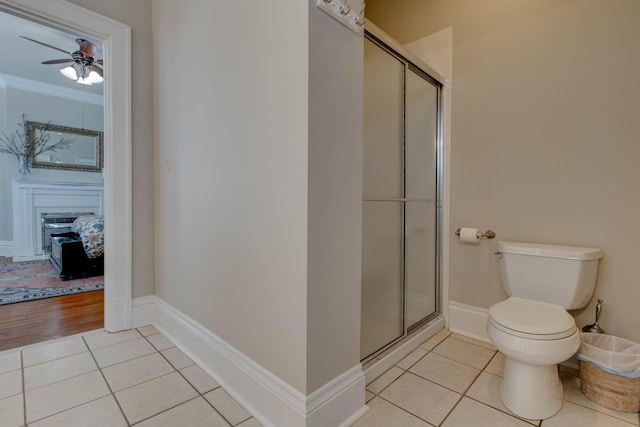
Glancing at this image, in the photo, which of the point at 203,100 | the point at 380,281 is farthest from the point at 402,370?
the point at 203,100

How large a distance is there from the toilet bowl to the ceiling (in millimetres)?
3472

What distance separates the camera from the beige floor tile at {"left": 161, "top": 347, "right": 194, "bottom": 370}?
1714 millimetres

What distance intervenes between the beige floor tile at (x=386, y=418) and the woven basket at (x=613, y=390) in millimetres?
858

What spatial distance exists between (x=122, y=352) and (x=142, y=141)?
1.41m

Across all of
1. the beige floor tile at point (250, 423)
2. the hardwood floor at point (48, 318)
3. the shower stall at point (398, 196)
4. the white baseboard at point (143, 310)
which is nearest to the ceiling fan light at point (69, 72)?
the hardwood floor at point (48, 318)

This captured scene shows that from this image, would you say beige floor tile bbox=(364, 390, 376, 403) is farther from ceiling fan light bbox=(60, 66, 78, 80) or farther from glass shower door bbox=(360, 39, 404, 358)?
ceiling fan light bbox=(60, 66, 78, 80)

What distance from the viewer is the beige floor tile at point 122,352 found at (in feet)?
5.72

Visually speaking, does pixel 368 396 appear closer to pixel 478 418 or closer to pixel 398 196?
pixel 478 418

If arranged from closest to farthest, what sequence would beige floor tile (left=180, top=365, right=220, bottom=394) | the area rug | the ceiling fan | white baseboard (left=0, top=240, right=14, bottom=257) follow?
Answer: beige floor tile (left=180, top=365, right=220, bottom=394) < the area rug < the ceiling fan < white baseboard (left=0, top=240, right=14, bottom=257)

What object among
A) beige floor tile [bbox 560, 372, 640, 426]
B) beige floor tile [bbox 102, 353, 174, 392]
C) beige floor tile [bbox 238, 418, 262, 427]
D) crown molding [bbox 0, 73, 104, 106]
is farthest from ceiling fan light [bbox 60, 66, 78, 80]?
beige floor tile [bbox 560, 372, 640, 426]

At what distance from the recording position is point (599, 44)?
1618mm

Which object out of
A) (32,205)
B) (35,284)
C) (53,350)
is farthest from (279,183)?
(32,205)

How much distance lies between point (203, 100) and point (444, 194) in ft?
5.61

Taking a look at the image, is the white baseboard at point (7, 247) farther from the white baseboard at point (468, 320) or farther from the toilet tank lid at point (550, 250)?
the toilet tank lid at point (550, 250)
